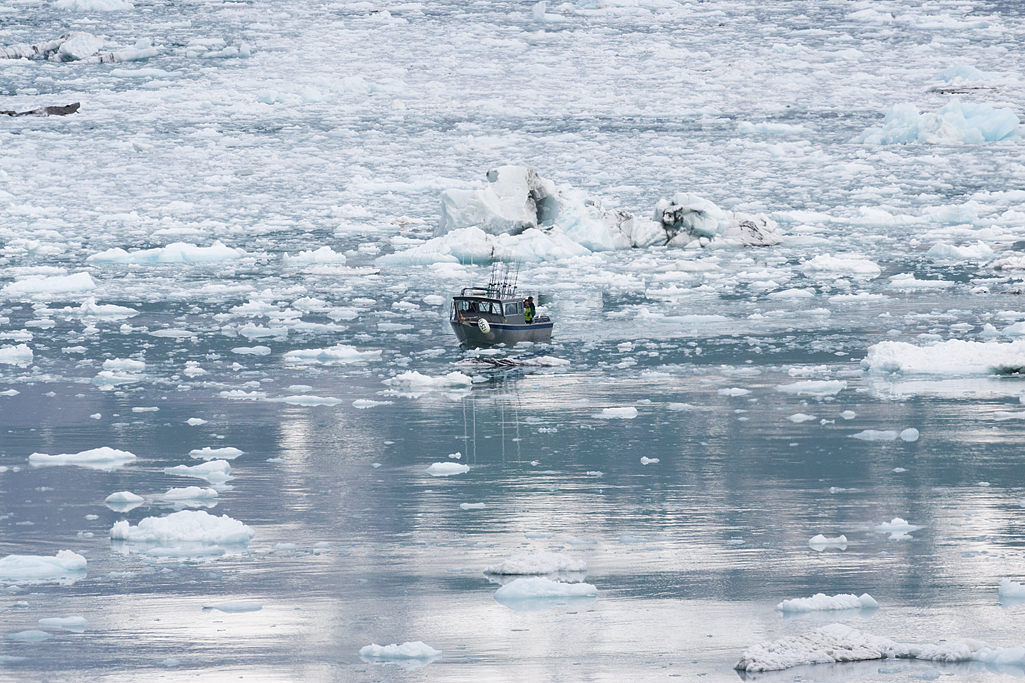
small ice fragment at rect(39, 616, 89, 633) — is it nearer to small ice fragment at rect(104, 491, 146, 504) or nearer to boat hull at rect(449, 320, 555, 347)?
small ice fragment at rect(104, 491, 146, 504)

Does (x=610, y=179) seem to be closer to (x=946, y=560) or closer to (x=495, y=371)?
(x=495, y=371)

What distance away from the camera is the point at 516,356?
19.0 m

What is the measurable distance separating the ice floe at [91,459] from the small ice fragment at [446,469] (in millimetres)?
2652

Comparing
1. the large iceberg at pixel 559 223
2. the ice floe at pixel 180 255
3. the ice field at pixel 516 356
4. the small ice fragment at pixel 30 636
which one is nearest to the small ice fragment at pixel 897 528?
the ice field at pixel 516 356

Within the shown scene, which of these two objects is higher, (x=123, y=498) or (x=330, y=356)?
(x=330, y=356)

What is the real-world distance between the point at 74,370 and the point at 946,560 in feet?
37.2

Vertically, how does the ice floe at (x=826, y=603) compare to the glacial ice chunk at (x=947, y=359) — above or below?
below

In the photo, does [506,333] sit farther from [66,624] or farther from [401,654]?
[401,654]

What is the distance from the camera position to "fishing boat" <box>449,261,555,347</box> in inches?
774

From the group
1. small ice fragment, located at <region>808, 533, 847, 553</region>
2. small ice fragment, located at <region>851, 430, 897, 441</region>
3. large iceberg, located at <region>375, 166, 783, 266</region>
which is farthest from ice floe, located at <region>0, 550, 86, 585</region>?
large iceberg, located at <region>375, 166, 783, 266</region>

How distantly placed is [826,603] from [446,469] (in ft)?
15.3

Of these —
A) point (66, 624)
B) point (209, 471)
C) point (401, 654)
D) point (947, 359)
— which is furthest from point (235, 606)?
point (947, 359)

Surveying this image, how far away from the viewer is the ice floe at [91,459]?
12914 mm

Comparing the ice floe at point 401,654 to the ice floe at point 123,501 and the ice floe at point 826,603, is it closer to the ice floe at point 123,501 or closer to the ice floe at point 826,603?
the ice floe at point 826,603
